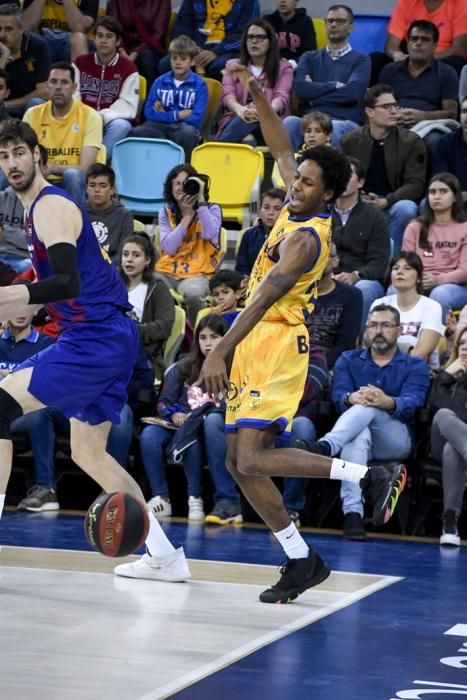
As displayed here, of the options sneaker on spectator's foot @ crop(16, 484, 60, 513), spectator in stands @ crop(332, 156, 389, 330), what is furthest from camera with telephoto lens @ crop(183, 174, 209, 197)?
A: sneaker on spectator's foot @ crop(16, 484, 60, 513)

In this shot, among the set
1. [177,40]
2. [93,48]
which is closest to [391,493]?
[177,40]

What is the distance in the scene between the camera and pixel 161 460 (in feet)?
27.1

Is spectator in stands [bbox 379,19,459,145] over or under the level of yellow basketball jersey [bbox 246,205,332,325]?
over

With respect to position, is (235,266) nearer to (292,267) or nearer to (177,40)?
(177,40)

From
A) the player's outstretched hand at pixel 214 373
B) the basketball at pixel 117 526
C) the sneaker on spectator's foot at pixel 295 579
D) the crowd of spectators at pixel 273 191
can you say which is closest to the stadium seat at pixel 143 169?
the crowd of spectators at pixel 273 191

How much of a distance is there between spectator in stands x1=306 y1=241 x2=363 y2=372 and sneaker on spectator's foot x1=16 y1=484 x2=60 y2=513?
6.52ft

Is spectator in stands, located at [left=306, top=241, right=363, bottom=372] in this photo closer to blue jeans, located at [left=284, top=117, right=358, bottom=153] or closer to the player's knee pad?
blue jeans, located at [left=284, top=117, right=358, bottom=153]

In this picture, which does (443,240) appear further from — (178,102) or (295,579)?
(295,579)

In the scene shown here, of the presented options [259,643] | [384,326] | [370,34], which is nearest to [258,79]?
[370,34]

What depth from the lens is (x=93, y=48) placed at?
1216 centimetres

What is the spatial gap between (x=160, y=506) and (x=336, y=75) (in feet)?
14.7

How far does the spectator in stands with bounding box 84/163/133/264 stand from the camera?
9609 millimetres

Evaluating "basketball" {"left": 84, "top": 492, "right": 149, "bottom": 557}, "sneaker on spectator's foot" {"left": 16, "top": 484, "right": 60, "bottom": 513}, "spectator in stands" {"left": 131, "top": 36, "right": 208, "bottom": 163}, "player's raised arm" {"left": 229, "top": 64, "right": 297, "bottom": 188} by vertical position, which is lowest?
"sneaker on spectator's foot" {"left": 16, "top": 484, "right": 60, "bottom": 513}

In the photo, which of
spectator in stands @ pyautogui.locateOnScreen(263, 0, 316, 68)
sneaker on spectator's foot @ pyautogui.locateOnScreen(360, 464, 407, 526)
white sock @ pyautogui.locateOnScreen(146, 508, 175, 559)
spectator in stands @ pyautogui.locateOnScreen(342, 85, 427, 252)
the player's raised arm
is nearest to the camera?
sneaker on spectator's foot @ pyautogui.locateOnScreen(360, 464, 407, 526)
